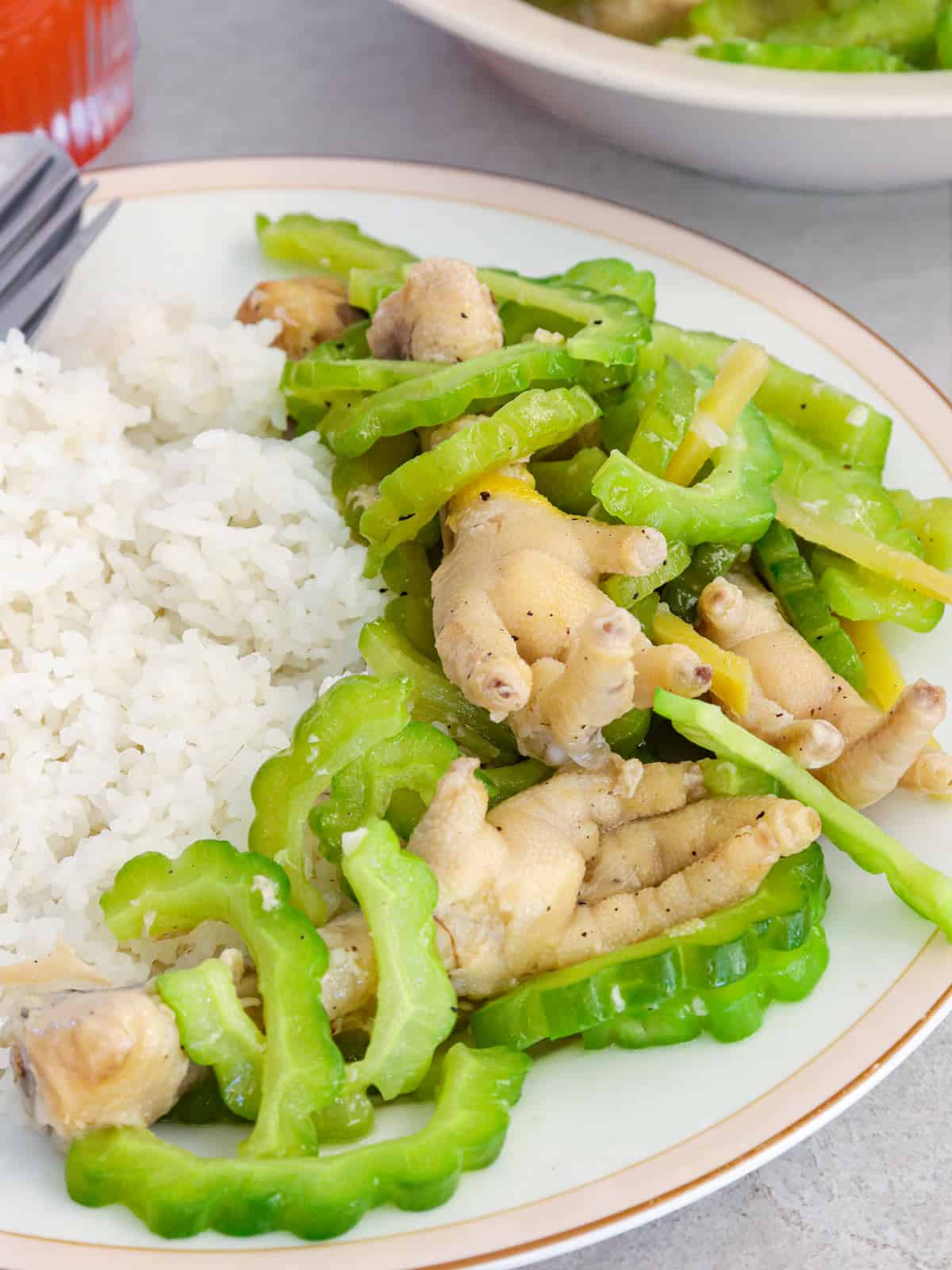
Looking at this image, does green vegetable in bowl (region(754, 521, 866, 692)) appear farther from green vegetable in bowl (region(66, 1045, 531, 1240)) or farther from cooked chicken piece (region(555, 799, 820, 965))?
green vegetable in bowl (region(66, 1045, 531, 1240))

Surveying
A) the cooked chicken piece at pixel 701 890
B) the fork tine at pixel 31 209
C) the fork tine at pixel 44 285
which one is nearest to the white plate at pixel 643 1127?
the cooked chicken piece at pixel 701 890

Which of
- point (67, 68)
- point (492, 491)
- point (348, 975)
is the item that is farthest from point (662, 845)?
point (67, 68)

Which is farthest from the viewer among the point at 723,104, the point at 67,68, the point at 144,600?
the point at 67,68

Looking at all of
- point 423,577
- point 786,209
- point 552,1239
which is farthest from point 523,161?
point 552,1239

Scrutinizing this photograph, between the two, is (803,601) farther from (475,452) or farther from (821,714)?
(475,452)

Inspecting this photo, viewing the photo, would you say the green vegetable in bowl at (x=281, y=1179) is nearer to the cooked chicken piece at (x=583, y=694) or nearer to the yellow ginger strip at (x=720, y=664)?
the cooked chicken piece at (x=583, y=694)

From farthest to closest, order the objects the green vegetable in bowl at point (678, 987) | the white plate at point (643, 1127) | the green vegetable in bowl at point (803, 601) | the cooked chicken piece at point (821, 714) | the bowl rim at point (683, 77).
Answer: the bowl rim at point (683, 77) → the green vegetable in bowl at point (803, 601) → the cooked chicken piece at point (821, 714) → the green vegetable in bowl at point (678, 987) → the white plate at point (643, 1127)
